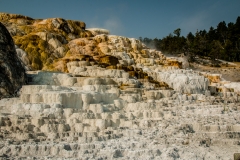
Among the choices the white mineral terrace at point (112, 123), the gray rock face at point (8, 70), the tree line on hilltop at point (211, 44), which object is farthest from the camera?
the tree line on hilltop at point (211, 44)

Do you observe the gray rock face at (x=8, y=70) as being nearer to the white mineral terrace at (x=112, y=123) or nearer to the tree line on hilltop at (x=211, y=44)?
the white mineral terrace at (x=112, y=123)

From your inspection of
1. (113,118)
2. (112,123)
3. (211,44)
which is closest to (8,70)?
(113,118)

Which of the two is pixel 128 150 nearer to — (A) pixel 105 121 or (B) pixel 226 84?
(A) pixel 105 121

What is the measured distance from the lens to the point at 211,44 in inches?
1906

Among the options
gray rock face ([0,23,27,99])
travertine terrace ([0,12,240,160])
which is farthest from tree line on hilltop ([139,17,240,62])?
gray rock face ([0,23,27,99])

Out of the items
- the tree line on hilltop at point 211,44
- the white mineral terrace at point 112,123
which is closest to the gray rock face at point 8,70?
the white mineral terrace at point 112,123

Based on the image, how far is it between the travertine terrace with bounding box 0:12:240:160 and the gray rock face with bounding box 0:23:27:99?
610mm

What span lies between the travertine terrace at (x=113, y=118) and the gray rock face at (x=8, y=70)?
61 cm

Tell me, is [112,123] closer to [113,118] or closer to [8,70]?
[113,118]

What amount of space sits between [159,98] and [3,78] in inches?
275

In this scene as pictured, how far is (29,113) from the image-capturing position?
37.0 ft

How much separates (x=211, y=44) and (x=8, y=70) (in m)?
39.2

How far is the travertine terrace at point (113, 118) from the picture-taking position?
9.13 metres

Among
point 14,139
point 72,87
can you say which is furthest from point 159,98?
point 14,139
